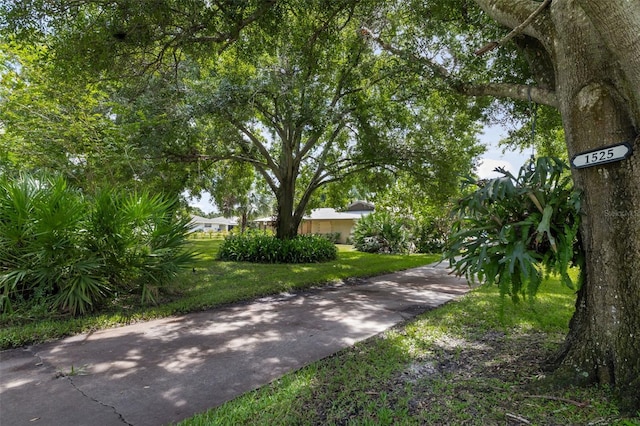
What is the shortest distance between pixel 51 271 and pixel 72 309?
65cm

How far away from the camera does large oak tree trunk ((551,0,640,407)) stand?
270 cm

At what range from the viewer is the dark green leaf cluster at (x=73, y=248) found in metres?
5.27

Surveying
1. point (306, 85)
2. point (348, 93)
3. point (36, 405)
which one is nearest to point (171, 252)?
point (36, 405)

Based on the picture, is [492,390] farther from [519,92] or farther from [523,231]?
[519,92]

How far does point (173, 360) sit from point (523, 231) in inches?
148

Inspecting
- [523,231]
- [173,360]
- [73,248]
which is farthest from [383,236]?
[523,231]

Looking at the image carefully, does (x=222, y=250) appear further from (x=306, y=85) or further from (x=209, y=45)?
(x=209, y=45)

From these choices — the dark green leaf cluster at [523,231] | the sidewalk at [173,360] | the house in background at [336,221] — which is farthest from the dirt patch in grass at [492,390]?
the house in background at [336,221]

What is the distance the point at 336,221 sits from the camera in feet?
96.1

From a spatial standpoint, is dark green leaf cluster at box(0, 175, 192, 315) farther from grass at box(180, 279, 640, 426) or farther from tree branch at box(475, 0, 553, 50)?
tree branch at box(475, 0, 553, 50)

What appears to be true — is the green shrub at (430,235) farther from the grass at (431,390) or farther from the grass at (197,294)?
the grass at (431,390)

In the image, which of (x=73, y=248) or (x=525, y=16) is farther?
(x=73, y=248)

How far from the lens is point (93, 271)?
5.50 metres

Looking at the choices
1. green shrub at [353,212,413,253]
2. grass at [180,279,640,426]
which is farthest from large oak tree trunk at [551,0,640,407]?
green shrub at [353,212,413,253]
